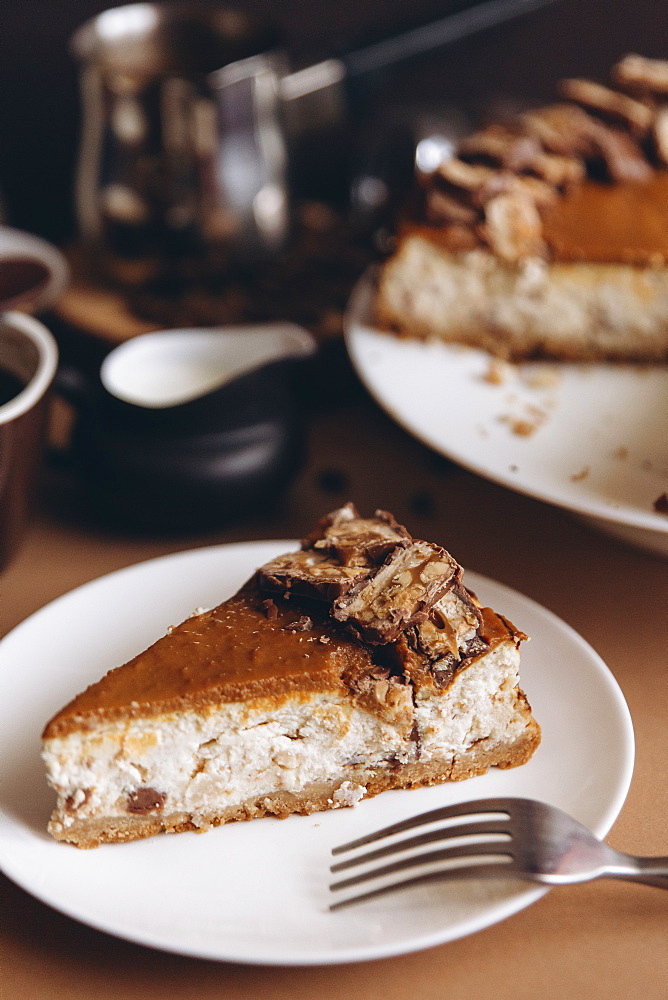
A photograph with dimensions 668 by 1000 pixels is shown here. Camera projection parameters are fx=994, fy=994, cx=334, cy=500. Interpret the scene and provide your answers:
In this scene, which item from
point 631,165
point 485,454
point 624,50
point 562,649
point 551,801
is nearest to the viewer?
point 551,801

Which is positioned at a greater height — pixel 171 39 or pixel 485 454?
pixel 171 39

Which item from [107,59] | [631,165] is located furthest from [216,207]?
[631,165]

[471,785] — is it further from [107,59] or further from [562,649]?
[107,59]

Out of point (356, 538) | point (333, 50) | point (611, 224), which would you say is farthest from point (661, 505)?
point (333, 50)

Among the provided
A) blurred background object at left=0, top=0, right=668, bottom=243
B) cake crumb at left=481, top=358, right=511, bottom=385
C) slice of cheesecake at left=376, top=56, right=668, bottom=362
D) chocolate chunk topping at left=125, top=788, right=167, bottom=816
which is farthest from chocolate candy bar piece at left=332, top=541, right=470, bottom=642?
blurred background object at left=0, top=0, right=668, bottom=243

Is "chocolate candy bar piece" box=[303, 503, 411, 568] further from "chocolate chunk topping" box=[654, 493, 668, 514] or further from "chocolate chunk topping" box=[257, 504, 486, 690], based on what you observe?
"chocolate chunk topping" box=[654, 493, 668, 514]

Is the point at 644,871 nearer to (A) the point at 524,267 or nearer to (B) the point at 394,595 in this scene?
(B) the point at 394,595

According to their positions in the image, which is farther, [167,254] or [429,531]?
[167,254]
